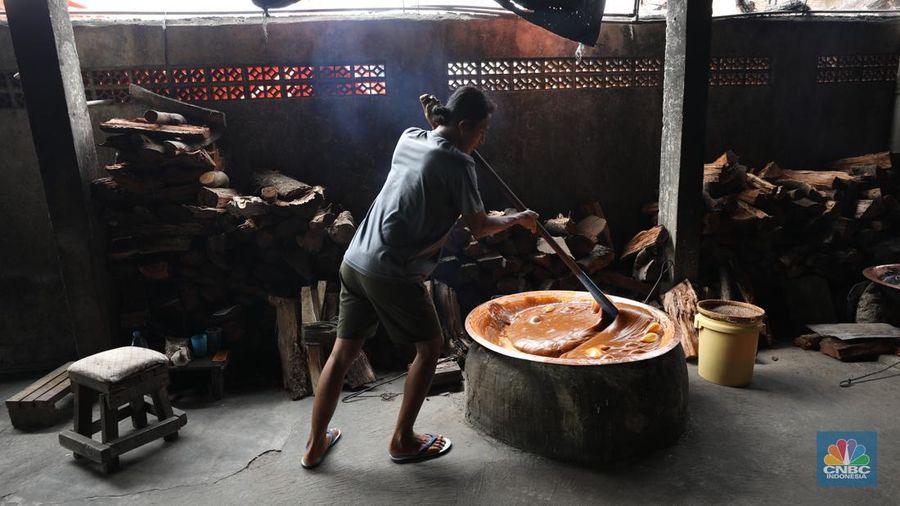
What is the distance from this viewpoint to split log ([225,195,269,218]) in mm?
4410

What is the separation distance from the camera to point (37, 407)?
13.4ft

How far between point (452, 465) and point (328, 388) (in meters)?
0.92

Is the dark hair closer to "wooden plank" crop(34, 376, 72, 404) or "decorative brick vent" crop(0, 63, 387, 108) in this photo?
"decorative brick vent" crop(0, 63, 387, 108)

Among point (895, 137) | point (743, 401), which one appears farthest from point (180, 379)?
point (895, 137)

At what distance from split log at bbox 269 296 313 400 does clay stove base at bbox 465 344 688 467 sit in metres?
1.74

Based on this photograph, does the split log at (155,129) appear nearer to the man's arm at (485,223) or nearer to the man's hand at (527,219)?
the man's arm at (485,223)

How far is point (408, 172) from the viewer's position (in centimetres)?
322

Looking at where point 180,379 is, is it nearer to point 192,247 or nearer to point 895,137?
point 192,247

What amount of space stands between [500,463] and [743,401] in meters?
2.06

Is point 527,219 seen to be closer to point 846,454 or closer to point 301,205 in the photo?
point 301,205

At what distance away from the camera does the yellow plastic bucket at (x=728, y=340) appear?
4.31 meters

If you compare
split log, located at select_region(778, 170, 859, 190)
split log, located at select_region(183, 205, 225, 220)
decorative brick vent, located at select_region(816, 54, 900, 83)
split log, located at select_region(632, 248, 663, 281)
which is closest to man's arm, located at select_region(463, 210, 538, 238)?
split log, located at select_region(183, 205, 225, 220)

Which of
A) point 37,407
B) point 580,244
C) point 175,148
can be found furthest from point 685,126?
point 37,407

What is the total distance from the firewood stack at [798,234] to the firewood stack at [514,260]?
4.25ft
